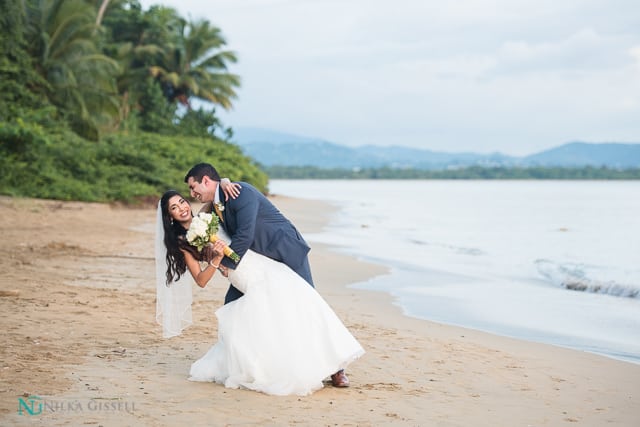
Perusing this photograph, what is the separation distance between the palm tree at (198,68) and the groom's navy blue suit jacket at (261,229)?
3432 cm

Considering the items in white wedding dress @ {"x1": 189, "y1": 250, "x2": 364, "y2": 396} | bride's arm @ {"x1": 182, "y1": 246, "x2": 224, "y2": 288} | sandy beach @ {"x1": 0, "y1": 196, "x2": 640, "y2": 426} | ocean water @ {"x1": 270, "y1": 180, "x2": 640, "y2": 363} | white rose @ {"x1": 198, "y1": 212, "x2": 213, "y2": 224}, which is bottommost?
ocean water @ {"x1": 270, "y1": 180, "x2": 640, "y2": 363}

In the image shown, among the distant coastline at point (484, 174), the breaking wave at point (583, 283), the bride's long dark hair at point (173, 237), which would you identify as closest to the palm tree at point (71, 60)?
the breaking wave at point (583, 283)

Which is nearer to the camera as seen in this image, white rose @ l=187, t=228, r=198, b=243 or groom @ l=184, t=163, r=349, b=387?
white rose @ l=187, t=228, r=198, b=243

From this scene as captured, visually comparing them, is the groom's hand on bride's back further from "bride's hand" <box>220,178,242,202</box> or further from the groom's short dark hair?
the groom's short dark hair

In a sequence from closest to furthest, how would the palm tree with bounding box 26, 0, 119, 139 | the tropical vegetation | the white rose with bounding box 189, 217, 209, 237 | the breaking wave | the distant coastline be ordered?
the white rose with bounding box 189, 217, 209, 237 < the breaking wave < the tropical vegetation < the palm tree with bounding box 26, 0, 119, 139 < the distant coastline

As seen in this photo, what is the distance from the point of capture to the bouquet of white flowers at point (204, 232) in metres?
5.34

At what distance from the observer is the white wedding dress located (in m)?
5.48

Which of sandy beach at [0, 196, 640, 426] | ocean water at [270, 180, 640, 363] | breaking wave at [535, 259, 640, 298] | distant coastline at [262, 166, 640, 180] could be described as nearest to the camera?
sandy beach at [0, 196, 640, 426]

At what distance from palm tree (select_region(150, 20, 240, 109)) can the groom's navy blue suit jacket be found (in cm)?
3432

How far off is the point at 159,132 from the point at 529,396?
109ft

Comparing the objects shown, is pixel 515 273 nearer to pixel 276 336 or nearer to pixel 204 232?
pixel 276 336

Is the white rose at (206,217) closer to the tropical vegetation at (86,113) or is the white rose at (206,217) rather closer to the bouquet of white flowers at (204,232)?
the bouquet of white flowers at (204,232)

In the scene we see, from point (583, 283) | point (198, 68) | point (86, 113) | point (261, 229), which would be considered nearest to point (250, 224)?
point (261, 229)

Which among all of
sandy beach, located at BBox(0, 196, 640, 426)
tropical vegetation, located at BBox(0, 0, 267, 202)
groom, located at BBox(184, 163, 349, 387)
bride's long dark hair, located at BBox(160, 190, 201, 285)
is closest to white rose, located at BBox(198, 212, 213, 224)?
groom, located at BBox(184, 163, 349, 387)
